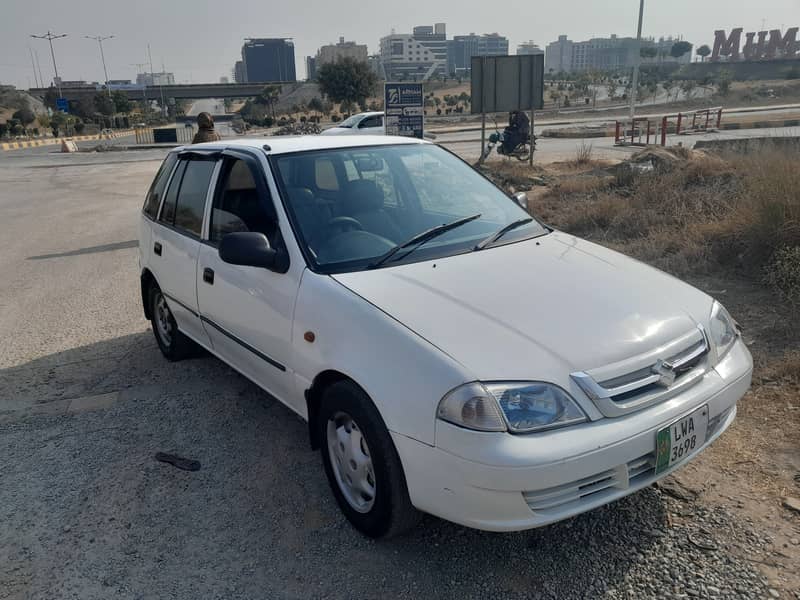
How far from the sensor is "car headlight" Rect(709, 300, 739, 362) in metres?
3.07

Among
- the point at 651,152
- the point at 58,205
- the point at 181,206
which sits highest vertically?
the point at 181,206

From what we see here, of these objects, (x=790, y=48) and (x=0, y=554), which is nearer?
(x=0, y=554)

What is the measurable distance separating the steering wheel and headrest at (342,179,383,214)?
91 millimetres

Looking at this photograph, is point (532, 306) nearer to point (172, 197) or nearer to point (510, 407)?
point (510, 407)

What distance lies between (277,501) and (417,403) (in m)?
1.29

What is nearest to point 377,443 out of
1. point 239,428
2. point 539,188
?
point 239,428

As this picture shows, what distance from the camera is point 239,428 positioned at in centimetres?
420

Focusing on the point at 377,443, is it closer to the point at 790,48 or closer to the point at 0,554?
the point at 0,554

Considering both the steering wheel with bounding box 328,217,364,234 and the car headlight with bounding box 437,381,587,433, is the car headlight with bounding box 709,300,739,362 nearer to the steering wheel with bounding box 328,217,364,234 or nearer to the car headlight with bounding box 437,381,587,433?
the car headlight with bounding box 437,381,587,433

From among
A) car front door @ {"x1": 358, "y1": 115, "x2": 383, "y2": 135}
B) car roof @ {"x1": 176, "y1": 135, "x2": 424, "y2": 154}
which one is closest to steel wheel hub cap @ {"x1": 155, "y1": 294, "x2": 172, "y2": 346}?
car roof @ {"x1": 176, "y1": 135, "x2": 424, "y2": 154}

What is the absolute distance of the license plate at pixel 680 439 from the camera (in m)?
2.63

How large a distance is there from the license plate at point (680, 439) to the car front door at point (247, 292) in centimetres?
175

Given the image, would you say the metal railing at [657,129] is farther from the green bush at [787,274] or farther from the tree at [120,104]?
the tree at [120,104]

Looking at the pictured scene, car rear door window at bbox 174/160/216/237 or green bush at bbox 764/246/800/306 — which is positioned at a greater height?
car rear door window at bbox 174/160/216/237
